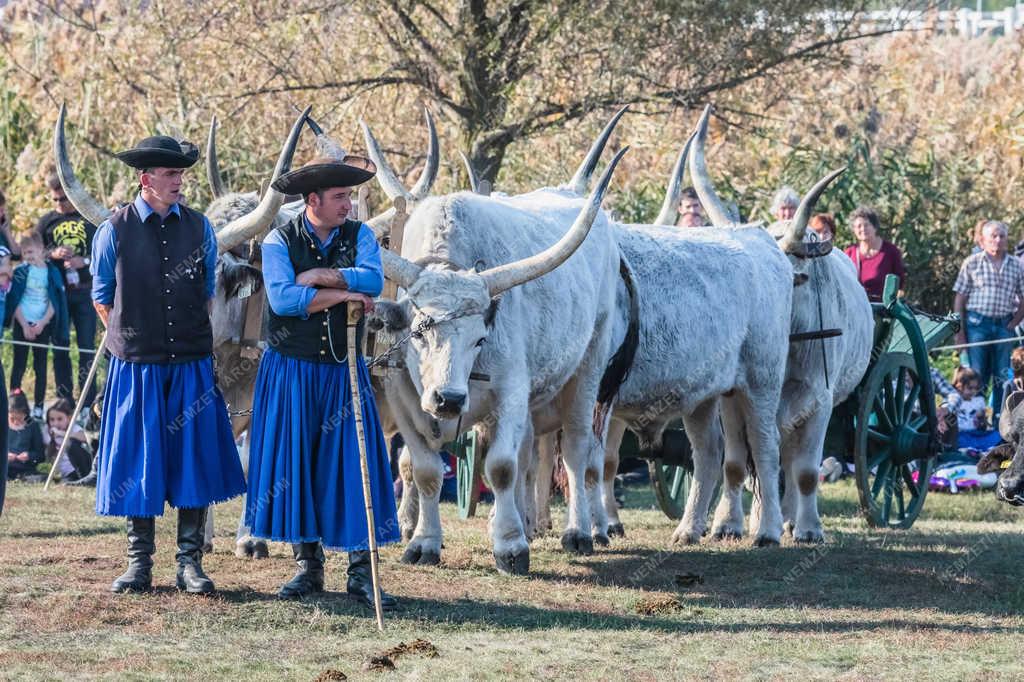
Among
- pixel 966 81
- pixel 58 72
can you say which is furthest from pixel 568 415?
pixel 966 81

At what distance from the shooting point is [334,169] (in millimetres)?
6457

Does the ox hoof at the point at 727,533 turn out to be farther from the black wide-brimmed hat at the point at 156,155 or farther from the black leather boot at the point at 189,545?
the black wide-brimmed hat at the point at 156,155

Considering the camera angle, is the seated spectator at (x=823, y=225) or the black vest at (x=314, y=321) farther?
the seated spectator at (x=823, y=225)

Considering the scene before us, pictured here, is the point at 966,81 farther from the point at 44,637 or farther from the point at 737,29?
the point at 44,637

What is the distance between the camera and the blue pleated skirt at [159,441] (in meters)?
6.57

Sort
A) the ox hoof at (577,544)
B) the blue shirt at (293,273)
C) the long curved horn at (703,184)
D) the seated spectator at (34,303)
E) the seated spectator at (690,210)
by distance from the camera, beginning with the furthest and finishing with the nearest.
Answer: the seated spectator at (34,303)
the seated spectator at (690,210)
the long curved horn at (703,184)
the ox hoof at (577,544)
the blue shirt at (293,273)

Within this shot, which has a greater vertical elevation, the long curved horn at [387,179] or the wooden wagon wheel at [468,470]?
the long curved horn at [387,179]

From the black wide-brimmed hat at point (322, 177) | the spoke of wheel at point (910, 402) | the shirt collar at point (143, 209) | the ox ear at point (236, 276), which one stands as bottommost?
the spoke of wheel at point (910, 402)

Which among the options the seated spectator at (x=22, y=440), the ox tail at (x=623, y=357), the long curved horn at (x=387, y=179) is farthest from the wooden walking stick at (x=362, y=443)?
the seated spectator at (x=22, y=440)

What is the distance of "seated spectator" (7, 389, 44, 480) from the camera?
11.2m

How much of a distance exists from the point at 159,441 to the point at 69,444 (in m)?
4.72

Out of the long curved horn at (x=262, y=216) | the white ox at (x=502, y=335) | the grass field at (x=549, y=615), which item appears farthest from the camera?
the long curved horn at (x=262, y=216)

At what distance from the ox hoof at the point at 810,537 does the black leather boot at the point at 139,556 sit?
388 cm

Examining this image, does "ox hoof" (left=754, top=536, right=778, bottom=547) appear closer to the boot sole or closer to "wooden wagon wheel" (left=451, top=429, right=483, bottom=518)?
"wooden wagon wheel" (left=451, top=429, right=483, bottom=518)
